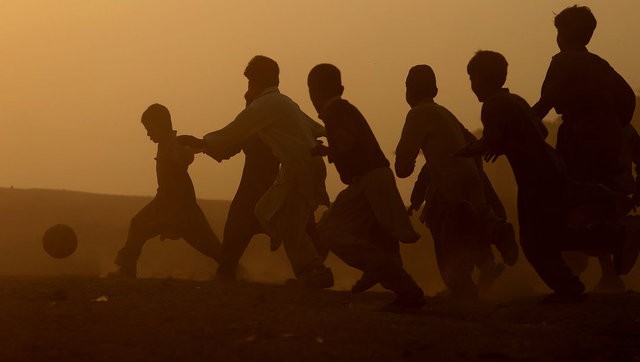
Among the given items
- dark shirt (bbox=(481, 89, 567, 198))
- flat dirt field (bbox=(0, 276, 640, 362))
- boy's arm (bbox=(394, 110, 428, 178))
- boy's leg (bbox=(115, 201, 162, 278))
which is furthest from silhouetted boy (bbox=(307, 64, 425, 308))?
boy's leg (bbox=(115, 201, 162, 278))

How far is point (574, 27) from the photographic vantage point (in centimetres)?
1161

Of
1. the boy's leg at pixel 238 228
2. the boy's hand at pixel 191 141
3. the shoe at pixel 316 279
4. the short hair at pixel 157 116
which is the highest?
the short hair at pixel 157 116

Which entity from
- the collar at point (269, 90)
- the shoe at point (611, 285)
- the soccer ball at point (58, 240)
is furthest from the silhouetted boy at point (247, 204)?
the soccer ball at point (58, 240)

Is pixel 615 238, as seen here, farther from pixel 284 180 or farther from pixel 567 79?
pixel 284 180

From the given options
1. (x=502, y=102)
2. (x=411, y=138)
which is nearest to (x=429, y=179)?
(x=411, y=138)

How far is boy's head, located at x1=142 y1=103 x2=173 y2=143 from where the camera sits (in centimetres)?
1434

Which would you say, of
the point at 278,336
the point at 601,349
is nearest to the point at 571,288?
the point at 601,349

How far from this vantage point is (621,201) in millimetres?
11242

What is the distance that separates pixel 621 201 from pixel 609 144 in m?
0.74

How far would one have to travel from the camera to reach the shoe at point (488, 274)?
12391 mm

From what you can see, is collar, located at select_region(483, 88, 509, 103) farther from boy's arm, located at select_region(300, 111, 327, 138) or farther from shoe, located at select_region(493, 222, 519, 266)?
boy's arm, located at select_region(300, 111, 327, 138)

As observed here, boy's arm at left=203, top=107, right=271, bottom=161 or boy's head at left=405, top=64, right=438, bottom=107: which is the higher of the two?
boy's head at left=405, top=64, right=438, bottom=107

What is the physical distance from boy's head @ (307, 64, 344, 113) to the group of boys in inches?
0.5

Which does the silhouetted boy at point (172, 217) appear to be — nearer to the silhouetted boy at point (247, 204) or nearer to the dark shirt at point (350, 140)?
the silhouetted boy at point (247, 204)
